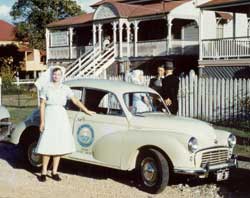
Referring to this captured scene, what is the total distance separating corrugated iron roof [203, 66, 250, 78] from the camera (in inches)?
1046

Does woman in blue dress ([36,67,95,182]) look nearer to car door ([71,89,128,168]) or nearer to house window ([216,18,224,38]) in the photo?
car door ([71,89,128,168])

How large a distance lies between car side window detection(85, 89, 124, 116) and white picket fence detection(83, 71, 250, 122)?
26.0 feet

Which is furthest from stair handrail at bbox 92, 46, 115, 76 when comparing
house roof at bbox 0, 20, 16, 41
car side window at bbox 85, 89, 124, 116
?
house roof at bbox 0, 20, 16, 41

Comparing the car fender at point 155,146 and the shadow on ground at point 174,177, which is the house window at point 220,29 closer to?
the shadow on ground at point 174,177

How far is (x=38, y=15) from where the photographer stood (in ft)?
211

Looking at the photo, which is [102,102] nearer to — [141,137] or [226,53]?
[141,137]

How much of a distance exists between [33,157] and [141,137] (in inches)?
94.2

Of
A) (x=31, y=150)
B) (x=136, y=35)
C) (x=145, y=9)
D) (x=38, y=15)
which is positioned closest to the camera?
(x=31, y=150)

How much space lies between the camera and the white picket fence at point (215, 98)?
1706 centimetres

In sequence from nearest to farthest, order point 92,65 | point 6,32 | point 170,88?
1. point 170,88
2. point 92,65
3. point 6,32

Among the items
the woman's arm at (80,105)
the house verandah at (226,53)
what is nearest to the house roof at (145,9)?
the house verandah at (226,53)

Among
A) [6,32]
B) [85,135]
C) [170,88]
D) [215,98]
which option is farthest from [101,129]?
[6,32]

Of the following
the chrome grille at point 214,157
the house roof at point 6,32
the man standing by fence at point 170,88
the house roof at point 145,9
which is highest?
the house roof at point 6,32

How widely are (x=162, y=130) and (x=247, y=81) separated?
28.3 ft
